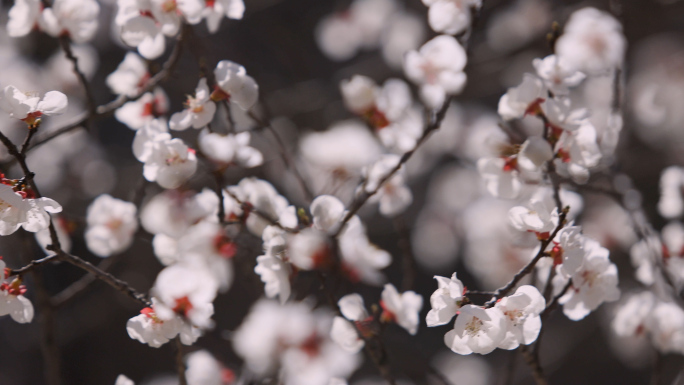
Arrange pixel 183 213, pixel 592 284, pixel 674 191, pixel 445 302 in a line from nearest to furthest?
pixel 445 302, pixel 592 284, pixel 183 213, pixel 674 191

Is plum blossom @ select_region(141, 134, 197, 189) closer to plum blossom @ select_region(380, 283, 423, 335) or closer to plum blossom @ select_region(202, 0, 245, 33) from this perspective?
plum blossom @ select_region(202, 0, 245, 33)

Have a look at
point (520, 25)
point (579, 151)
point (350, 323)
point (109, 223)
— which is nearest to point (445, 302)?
point (350, 323)

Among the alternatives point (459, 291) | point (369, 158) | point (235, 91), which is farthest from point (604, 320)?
point (235, 91)

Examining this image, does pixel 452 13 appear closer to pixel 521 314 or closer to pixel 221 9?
pixel 221 9

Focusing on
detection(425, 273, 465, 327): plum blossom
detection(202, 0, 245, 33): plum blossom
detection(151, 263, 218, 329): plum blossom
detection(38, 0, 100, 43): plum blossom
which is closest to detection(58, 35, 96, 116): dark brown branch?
detection(38, 0, 100, 43): plum blossom

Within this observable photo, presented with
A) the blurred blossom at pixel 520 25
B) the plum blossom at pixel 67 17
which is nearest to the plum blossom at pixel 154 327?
the plum blossom at pixel 67 17

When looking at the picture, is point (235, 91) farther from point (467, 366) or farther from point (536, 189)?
point (467, 366)
